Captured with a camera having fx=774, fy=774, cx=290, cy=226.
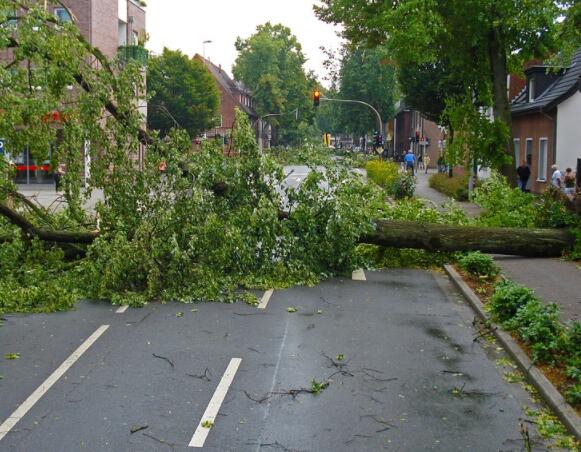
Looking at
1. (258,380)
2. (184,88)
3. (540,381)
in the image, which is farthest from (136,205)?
(184,88)

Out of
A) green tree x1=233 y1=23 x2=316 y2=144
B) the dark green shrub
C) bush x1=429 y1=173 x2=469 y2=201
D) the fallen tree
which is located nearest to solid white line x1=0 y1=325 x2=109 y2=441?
the dark green shrub

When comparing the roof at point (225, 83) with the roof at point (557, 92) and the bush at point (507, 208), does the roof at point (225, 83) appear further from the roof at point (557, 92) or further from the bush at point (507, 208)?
the bush at point (507, 208)

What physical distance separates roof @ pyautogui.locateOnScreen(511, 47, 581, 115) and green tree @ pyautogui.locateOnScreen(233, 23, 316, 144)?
63071mm

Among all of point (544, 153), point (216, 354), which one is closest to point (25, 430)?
point (216, 354)

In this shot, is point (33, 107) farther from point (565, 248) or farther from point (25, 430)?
point (565, 248)

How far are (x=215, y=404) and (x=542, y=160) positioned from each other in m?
29.8

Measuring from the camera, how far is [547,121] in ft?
108

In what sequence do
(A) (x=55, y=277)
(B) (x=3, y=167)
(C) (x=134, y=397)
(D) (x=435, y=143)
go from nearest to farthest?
(C) (x=134, y=397) → (B) (x=3, y=167) → (A) (x=55, y=277) → (D) (x=435, y=143)

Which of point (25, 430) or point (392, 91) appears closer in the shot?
point (25, 430)

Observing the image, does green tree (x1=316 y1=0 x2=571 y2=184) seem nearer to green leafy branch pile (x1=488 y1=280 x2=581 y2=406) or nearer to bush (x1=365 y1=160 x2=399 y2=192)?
bush (x1=365 y1=160 x2=399 y2=192)

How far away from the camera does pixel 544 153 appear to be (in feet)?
111

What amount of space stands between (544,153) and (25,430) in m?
30.9

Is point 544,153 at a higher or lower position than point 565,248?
higher

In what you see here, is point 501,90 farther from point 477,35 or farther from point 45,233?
point 45,233
